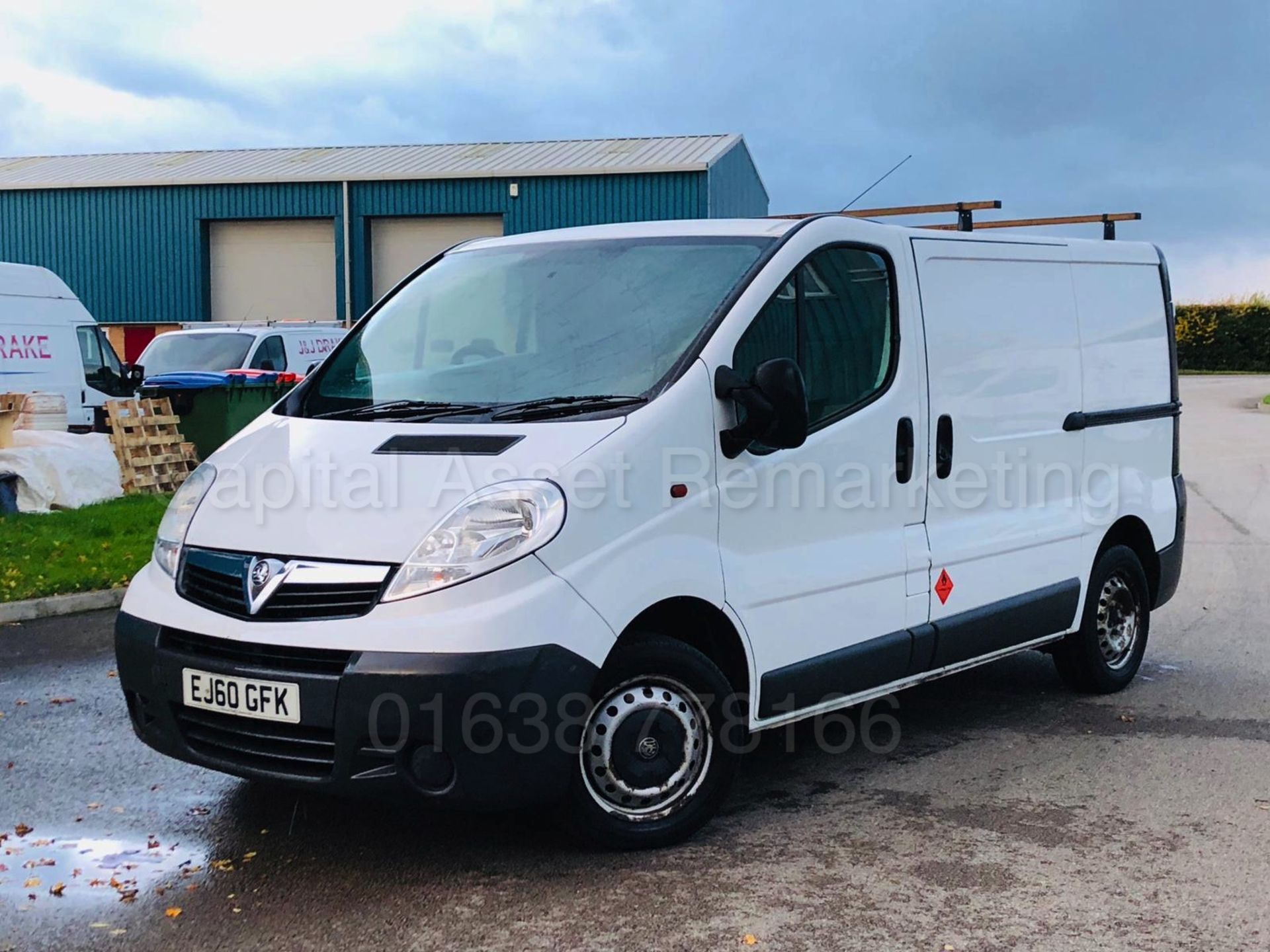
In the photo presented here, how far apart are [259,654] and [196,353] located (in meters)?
16.9

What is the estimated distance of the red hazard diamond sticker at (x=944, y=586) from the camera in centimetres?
536

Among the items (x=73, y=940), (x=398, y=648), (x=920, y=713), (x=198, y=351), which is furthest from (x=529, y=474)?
(x=198, y=351)

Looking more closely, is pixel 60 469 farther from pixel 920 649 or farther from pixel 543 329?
pixel 920 649

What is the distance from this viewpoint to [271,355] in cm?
2038

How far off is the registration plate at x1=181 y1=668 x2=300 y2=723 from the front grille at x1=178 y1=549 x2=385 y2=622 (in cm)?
18

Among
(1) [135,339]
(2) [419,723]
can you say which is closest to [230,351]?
(1) [135,339]

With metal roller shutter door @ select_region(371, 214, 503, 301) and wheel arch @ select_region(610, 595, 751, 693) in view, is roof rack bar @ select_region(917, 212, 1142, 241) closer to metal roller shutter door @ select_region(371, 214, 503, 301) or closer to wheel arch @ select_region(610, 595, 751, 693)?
wheel arch @ select_region(610, 595, 751, 693)

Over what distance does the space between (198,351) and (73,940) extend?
56.3 feet

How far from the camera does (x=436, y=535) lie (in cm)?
399

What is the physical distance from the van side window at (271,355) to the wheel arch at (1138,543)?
1499 cm

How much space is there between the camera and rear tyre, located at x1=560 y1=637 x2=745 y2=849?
422cm

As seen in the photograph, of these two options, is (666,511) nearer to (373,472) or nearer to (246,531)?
(373,472)

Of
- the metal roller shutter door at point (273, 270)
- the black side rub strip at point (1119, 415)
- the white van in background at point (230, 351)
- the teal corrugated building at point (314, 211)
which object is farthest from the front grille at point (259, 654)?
the metal roller shutter door at point (273, 270)

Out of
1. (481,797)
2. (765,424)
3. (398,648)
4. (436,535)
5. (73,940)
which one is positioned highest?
(765,424)
